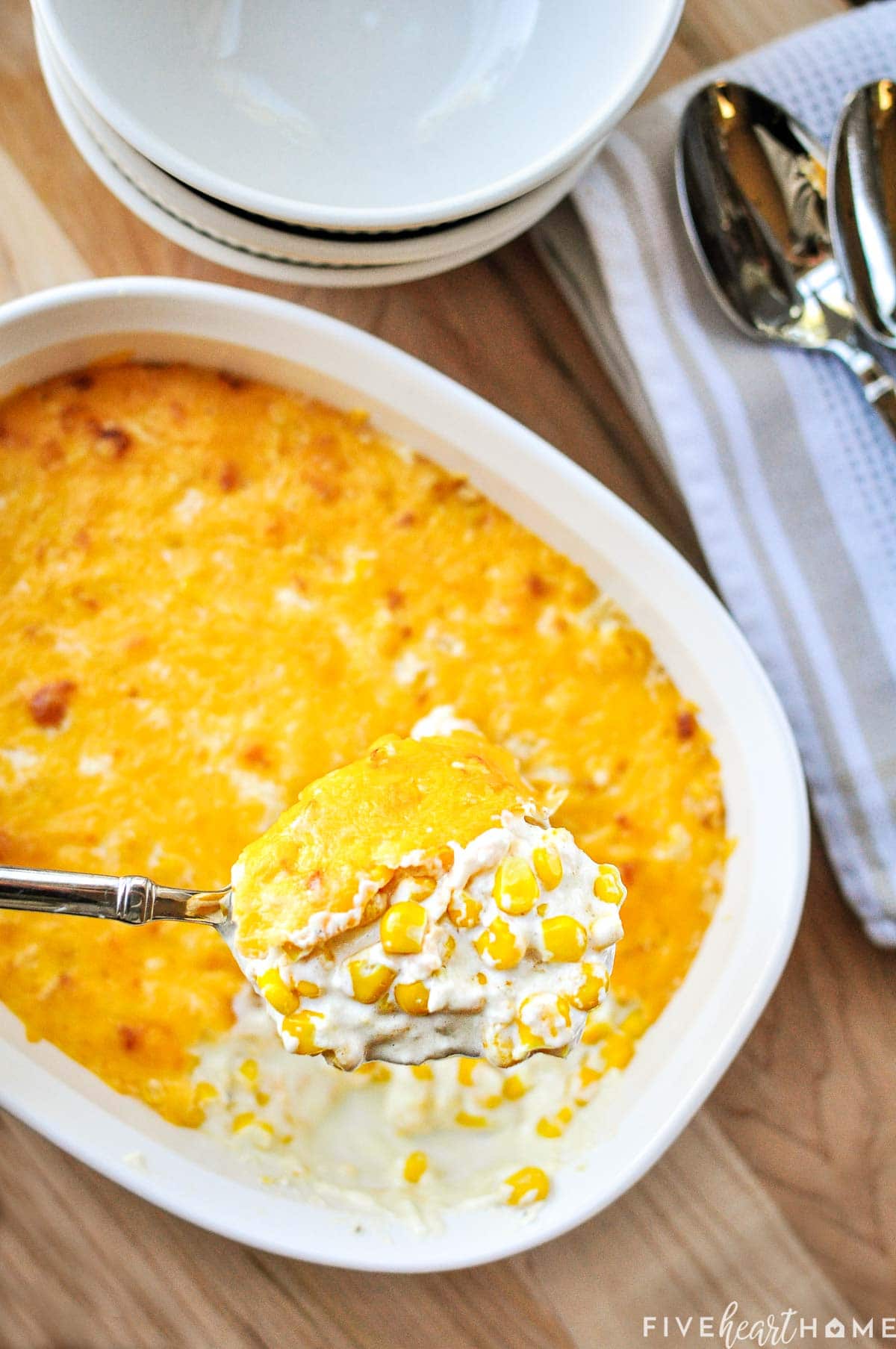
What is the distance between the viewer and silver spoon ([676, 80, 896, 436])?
1.38m

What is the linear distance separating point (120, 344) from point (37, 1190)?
1.14 m

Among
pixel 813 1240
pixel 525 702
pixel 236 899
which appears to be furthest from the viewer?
pixel 813 1240

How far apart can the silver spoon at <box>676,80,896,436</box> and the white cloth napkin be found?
0.11ft

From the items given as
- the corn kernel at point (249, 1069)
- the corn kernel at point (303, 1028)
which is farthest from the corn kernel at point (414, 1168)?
the corn kernel at point (303, 1028)

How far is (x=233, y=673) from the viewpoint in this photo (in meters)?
1.33

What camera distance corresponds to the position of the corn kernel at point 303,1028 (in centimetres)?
108

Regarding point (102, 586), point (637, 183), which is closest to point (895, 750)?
point (637, 183)

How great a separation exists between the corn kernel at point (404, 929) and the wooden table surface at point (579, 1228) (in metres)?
0.65

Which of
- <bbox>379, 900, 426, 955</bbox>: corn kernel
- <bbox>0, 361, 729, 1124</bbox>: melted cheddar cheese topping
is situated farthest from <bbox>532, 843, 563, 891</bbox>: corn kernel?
<bbox>0, 361, 729, 1124</bbox>: melted cheddar cheese topping

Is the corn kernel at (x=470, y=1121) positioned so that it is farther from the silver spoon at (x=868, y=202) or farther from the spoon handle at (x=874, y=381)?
the silver spoon at (x=868, y=202)

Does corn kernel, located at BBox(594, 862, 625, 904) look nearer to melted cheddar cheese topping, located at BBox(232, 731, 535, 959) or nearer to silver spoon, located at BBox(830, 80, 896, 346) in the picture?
melted cheddar cheese topping, located at BBox(232, 731, 535, 959)

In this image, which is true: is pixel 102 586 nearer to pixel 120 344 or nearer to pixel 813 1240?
pixel 120 344

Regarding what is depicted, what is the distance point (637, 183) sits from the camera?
1.39 metres

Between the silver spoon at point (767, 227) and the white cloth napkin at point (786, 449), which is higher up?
the silver spoon at point (767, 227)
